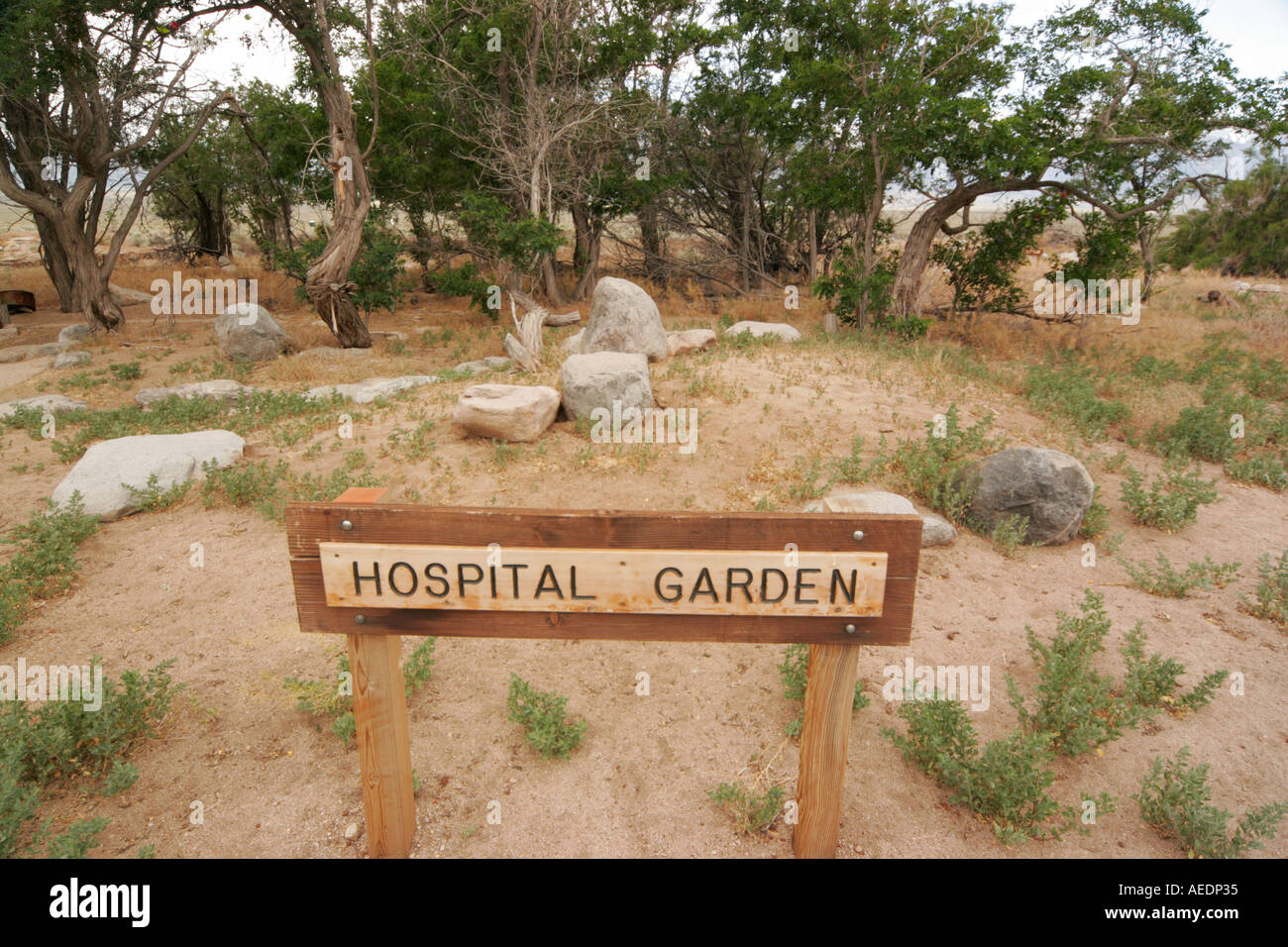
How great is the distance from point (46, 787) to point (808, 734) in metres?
3.38

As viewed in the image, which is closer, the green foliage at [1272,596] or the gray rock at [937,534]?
the green foliage at [1272,596]

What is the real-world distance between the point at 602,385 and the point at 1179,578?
16.7 feet

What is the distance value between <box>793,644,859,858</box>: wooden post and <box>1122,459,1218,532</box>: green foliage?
4.92 m

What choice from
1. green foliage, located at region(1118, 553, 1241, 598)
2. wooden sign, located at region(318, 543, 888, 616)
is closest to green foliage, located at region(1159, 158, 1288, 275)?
green foliage, located at region(1118, 553, 1241, 598)

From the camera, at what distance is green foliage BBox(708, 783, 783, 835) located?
312 centimetres

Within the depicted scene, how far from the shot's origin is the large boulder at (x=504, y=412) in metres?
7.15

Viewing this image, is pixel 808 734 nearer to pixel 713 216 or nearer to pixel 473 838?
pixel 473 838

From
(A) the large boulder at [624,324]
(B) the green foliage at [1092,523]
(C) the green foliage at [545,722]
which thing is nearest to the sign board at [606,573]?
(C) the green foliage at [545,722]

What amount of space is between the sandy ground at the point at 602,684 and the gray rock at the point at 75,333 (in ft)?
22.4

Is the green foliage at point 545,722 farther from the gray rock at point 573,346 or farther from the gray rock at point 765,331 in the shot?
the gray rock at point 765,331

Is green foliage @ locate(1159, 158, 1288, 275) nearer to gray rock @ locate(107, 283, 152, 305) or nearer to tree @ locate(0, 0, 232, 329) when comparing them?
tree @ locate(0, 0, 232, 329)

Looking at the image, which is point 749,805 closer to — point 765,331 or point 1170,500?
point 1170,500

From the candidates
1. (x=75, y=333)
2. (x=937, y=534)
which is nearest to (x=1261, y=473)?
(x=937, y=534)
